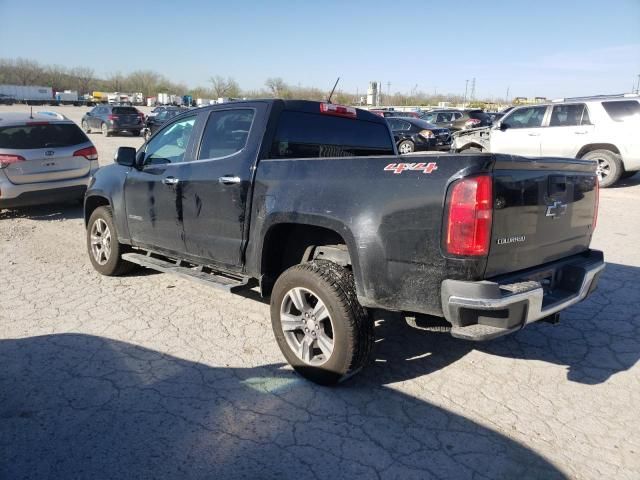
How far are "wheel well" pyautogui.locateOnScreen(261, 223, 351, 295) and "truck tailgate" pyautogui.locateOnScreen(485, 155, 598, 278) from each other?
1128 millimetres

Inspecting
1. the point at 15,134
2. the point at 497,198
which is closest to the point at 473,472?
the point at 497,198

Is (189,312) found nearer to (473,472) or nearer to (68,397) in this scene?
(68,397)

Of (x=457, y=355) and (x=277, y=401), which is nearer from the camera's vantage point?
(x=277, y=401)

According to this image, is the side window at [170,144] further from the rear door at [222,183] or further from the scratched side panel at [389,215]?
the scratched side panel at [389,215]

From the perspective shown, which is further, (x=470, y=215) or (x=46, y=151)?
(x=46, y=151)

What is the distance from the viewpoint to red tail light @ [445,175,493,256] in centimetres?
255

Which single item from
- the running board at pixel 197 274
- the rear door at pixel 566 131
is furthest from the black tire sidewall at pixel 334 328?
the rear door at pixel 566 131

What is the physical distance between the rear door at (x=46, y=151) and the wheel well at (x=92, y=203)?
2.66m

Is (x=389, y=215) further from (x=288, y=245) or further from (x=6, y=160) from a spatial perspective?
(x=6, y=160)

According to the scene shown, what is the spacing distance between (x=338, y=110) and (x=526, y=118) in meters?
9.85

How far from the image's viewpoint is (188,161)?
436cm

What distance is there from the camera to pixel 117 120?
25891 millimetres

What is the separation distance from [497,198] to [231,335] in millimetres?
2482

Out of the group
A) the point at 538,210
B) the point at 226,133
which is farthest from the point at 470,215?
the point at 226,133
